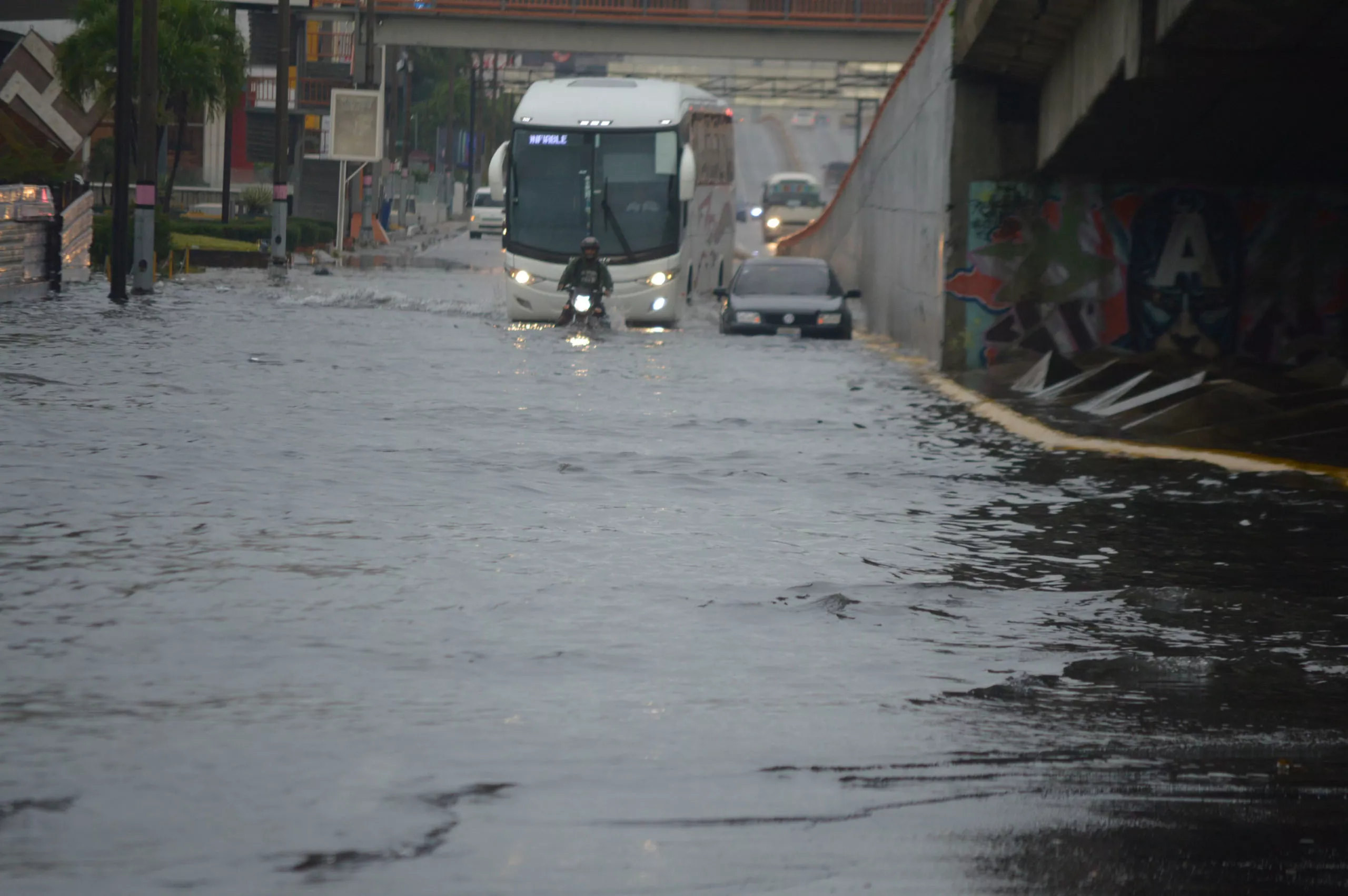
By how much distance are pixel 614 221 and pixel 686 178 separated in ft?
4.26

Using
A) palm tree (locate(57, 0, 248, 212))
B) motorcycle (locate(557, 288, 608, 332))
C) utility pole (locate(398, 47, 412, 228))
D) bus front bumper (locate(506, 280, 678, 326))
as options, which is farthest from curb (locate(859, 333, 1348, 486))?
utility pole (locate(398, 47, 412, 228))

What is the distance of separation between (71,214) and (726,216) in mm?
12354

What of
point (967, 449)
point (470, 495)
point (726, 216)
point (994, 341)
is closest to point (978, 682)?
point (470, 495)

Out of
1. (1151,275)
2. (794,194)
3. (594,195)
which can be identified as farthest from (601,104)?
(794,194)

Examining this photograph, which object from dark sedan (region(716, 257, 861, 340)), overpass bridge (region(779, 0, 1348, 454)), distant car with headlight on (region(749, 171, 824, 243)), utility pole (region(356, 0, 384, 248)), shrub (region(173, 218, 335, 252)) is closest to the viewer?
overpass bridge (region(779, 0, 1348, 454))

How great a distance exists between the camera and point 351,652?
7.18 m

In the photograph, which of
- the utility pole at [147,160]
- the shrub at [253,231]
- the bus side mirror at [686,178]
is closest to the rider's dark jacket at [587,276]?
the bus side mirror at [686,178]

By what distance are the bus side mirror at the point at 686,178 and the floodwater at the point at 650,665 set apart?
15.9 metres

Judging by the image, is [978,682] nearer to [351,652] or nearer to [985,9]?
[351,652]

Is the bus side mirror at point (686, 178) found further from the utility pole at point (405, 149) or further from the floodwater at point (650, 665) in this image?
the utility pole at point (405, 149)

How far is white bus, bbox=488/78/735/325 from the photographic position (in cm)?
3072

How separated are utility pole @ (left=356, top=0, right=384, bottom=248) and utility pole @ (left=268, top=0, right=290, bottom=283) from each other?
27.7 feet

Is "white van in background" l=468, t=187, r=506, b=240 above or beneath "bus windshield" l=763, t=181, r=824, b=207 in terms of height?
beneath

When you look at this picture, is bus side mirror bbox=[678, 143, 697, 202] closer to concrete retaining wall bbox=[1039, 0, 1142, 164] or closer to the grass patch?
concrete retaining wall bbox=[1039, 0, 1142, 164]
